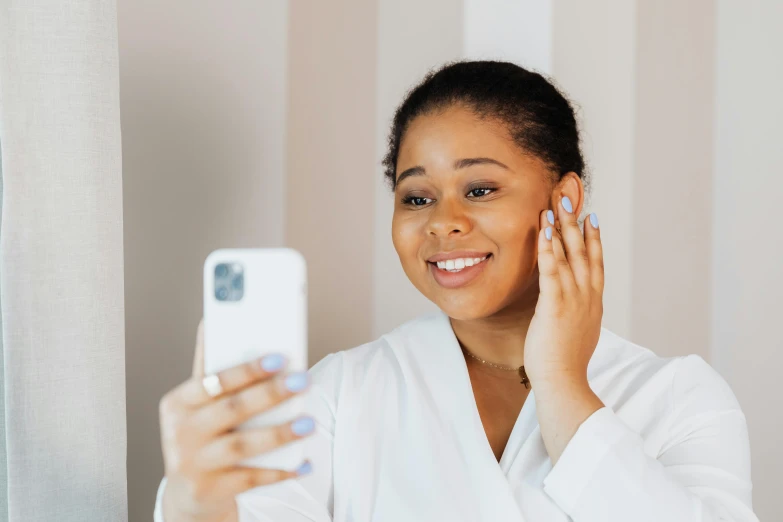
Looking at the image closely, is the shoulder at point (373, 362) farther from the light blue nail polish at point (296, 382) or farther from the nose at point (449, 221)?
the light blue nail polish at point (296, 382)

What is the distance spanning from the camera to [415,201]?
118 cm

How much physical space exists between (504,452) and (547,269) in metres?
0.27

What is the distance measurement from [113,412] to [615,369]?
74cm

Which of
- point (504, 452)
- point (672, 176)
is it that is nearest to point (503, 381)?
point (504, 452)

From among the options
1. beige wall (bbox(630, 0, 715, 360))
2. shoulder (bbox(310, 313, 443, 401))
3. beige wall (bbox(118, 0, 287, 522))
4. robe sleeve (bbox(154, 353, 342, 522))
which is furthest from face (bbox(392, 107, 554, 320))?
beige wall (bbox(630, 0, 715, 360))

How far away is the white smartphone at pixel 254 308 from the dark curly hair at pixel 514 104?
0.57 m

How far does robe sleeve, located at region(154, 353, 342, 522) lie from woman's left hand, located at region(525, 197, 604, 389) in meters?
0.32

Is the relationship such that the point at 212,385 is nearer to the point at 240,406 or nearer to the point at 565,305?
the point at 240,406

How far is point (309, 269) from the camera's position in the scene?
5.01ft

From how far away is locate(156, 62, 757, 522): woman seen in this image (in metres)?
0.95

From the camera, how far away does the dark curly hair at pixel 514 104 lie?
1145 mm

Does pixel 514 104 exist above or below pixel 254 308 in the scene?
above

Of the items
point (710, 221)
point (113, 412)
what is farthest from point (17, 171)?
point (710, 221)

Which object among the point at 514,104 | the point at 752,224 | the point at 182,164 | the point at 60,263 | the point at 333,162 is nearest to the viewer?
the point at 60,263
